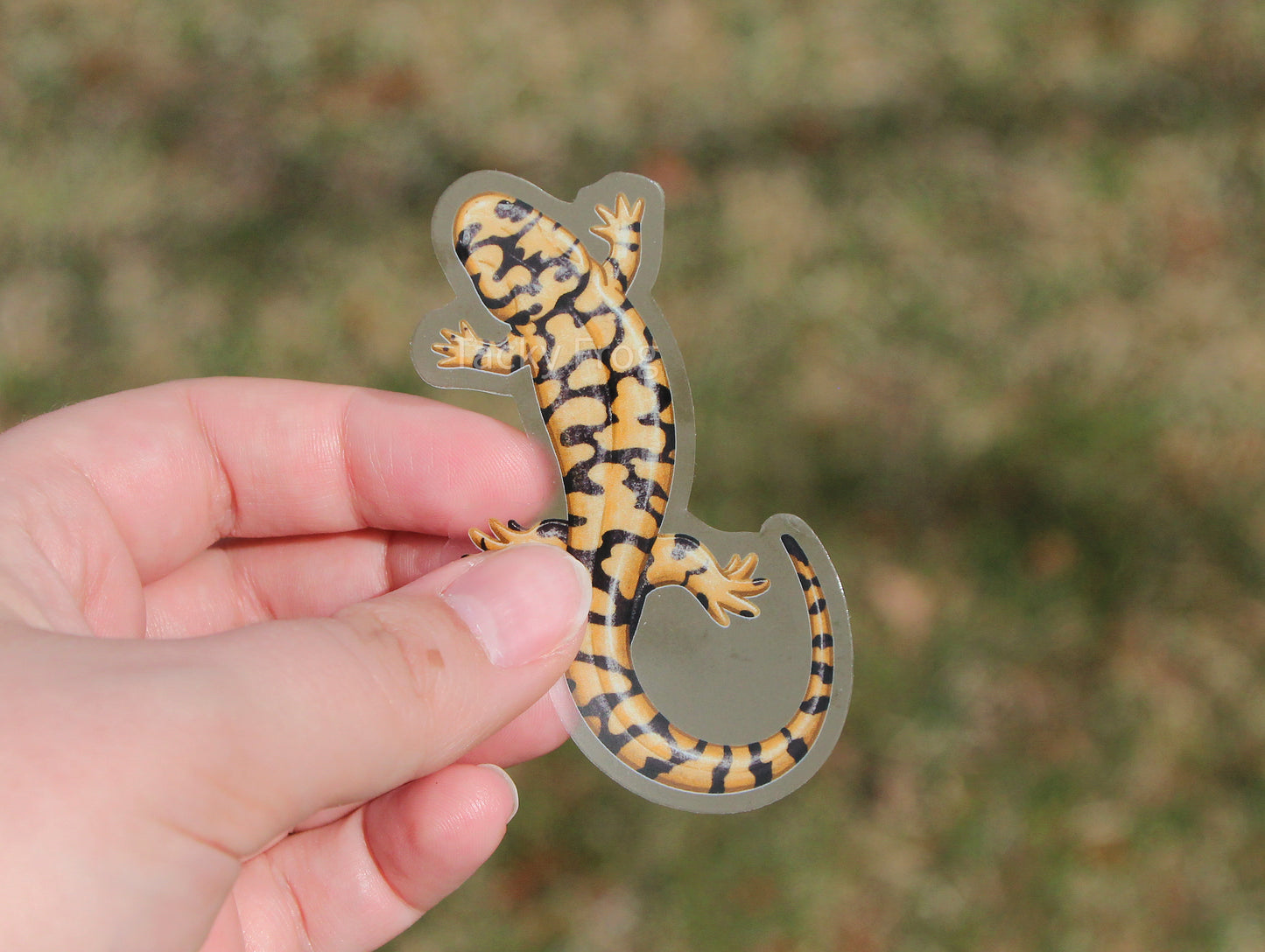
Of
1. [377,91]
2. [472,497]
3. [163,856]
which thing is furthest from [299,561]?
[377,91]

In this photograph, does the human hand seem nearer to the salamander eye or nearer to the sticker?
the sticker

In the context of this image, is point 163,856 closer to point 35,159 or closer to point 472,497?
point 472,497

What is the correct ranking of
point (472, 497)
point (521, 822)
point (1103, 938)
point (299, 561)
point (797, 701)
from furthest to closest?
1. point (521, 822)
2. point (1103, 938)
3. point (299, 561)
4. point (472, 497)
5. point (797, 701)

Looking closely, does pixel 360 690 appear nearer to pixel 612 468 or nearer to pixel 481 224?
pixel 612 468

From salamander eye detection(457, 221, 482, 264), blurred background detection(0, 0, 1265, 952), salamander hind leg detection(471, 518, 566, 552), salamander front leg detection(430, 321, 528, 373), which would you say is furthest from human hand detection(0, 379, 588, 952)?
blurred background detection(0, 0, 1265, 952)

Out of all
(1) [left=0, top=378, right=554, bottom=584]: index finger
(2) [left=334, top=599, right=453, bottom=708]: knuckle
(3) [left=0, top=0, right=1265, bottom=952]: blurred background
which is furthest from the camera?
(3) [left=0, top=0, right=1265, bottom=952]: blurred background

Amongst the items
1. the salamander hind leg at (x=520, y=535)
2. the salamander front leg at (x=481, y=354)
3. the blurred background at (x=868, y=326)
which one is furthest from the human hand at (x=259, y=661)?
the blurred background at (x=868, y=326)

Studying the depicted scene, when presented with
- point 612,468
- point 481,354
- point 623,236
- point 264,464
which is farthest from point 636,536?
point 264,464
